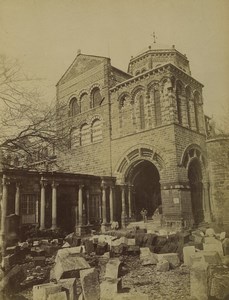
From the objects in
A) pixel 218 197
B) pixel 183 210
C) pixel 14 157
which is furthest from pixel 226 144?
pixel 14 157

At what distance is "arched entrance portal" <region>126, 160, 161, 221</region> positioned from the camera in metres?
16.6

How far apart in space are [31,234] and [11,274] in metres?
6.58

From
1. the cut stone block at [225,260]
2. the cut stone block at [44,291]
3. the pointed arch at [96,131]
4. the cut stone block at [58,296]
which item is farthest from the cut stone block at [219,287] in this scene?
the pointed arch at [96,131]

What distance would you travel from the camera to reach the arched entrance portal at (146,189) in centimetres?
1664

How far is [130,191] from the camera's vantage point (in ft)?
53.3

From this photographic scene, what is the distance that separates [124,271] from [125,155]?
369 inches

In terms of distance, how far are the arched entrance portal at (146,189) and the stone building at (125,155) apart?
0.21ft

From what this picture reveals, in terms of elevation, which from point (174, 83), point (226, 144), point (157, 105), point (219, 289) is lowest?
point (219, 289)

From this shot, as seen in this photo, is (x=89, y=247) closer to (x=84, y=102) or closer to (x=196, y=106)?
(x=196, y=106)

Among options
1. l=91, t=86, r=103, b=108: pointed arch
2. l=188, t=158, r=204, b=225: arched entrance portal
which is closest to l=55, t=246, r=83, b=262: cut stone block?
l=188, t=158, r=204, b=225: arched entrance portal

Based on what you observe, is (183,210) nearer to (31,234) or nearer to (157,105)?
(157,105)

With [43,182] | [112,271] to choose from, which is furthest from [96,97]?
[112,271]

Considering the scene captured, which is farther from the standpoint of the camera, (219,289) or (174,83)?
(174,83)

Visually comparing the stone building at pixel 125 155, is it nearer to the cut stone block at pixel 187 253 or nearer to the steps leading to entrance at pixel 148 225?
the steps leading to entrance at pixel 148 225
